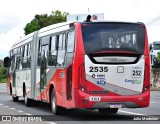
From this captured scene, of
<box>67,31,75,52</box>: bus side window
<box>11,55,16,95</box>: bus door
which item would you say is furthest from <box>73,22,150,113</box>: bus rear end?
<box>11,55,16,95</box>: bus door

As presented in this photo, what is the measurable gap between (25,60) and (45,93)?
5.12m

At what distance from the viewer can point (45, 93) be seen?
21219mm

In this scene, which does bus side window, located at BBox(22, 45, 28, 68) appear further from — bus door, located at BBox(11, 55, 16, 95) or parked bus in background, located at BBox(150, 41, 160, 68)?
parked bus in background, located at BBox(150, 41, 160, 68)

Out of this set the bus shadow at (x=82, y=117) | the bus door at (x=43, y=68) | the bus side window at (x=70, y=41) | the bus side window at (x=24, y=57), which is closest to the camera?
the bus side window at (x=70, y=41)

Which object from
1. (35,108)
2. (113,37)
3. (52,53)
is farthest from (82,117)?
(35,108)

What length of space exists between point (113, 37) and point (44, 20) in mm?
83507

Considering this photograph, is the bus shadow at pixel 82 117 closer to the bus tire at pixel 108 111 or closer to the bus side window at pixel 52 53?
the bus tire at pixel 108 111

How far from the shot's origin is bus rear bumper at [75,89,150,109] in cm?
1675

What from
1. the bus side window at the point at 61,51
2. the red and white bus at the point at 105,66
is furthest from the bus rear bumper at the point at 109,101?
the bus side window at the point at 61,51

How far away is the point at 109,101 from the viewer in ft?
55.5

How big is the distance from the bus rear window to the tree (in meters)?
81.1

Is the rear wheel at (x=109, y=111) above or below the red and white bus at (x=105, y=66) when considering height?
below

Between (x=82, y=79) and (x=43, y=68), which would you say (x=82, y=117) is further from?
(x=43, y=68)

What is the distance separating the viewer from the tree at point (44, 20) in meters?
98.7
